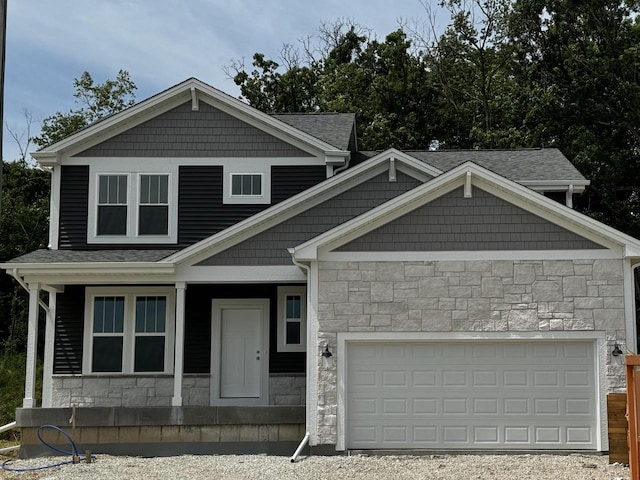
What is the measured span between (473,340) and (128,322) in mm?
7317

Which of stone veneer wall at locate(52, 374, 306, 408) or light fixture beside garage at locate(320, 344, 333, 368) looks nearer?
light fixture beside garage at locate(320, 344, 333, 368)

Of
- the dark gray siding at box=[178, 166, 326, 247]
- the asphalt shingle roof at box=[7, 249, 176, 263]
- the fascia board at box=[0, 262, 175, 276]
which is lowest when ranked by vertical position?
the fascia board at box=[0, 262, 175, 276]

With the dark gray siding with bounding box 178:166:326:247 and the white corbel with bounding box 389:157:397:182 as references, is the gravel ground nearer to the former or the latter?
the dark gray siding with bounding box 178:166:326:247

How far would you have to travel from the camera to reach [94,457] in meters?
13.5

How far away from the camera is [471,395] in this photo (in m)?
13.3

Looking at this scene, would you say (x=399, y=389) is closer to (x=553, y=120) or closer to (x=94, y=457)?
(x=94, y=457)

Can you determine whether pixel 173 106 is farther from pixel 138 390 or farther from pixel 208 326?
pixel 138 390

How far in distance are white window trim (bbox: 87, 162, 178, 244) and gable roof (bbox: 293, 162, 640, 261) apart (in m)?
4.64

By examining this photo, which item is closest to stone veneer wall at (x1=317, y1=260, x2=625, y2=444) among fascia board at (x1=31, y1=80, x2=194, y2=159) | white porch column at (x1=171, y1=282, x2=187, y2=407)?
white porch column at (x1=171, y1=282, x2=187, y2=407)

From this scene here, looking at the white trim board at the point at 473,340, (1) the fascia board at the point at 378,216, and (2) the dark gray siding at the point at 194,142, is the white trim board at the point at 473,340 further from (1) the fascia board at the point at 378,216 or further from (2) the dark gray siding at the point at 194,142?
(2) the dark gray siding at the point at 194,142

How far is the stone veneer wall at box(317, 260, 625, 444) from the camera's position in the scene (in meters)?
13.1

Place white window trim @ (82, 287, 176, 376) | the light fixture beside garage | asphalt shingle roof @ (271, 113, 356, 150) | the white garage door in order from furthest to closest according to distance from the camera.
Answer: asphalt shingle roof @ (271, 113, 356, 150) < white window trim @ (82, 287, 176, 376) < the light fixture beside garage < the white garage door

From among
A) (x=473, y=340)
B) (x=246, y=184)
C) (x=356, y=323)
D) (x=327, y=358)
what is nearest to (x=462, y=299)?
(x=473, y=340)

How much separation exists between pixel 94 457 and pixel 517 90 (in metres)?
20.0
